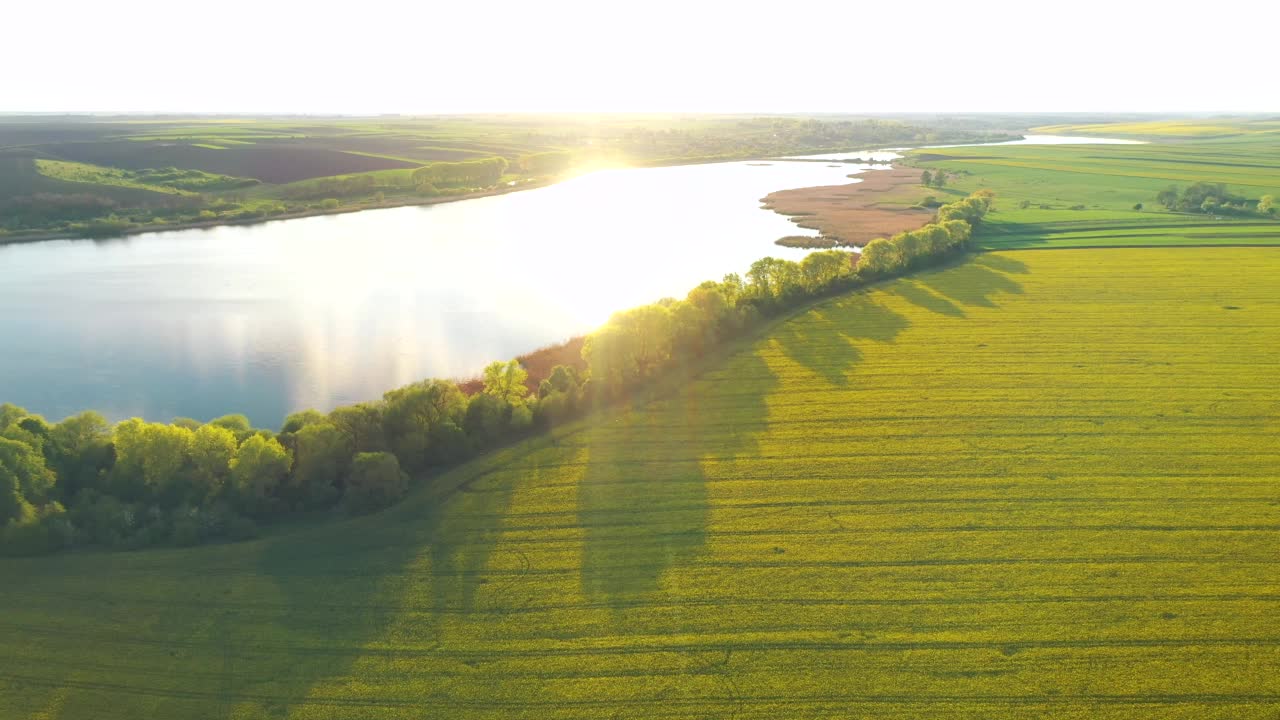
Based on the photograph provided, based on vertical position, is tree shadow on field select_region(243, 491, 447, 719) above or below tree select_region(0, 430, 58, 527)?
below

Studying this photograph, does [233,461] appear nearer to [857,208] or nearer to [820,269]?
[820,269]

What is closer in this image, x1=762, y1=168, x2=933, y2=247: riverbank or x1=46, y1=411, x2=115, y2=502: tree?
x1=46, y1=411, x2=115, y2=502: tree

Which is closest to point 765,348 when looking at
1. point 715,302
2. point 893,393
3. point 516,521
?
point 715,302

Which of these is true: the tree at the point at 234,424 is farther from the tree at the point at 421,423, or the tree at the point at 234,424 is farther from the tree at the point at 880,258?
the tree at the point at 880,258

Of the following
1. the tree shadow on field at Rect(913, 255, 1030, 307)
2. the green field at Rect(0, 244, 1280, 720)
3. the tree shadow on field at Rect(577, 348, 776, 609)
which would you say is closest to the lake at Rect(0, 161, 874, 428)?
the tree shadow on field at Rect(577, 348, 776, 609)

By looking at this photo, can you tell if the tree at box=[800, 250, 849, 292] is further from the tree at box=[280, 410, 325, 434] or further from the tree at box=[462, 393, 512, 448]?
the tree at box=[280, 410, 325, 434]

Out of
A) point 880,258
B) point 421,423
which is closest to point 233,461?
point 421,423

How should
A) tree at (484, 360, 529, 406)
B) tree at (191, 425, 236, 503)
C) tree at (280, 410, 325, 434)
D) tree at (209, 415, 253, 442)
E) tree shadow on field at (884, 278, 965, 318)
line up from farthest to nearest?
tree shadow on field at (884, 278, 965, 318) < tree at (484, 360, 529, 406) < tree at (280, 410, 325, 434) < tree at (209, 415, 253, 442) < tree at (191, 425, 236, 503)
